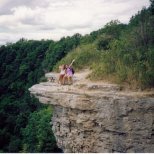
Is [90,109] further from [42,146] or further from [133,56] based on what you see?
[42,146]

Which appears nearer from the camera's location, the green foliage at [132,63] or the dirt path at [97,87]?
the dirt path at [97,87]

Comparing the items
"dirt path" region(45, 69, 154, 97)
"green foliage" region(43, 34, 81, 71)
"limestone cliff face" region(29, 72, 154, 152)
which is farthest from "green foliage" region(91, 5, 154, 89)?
"green foliage" region(43, 34, 81, 71)

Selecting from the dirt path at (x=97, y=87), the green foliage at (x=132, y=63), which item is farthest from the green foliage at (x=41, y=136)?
the dirt path at (x=97, y=87)

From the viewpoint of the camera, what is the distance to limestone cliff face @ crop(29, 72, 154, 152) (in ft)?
33.1

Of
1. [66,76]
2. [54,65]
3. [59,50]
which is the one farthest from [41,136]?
[59,50]

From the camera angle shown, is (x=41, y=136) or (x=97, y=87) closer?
(x=97, y=87)

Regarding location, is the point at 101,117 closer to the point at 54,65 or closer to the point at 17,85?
the point at 54,65

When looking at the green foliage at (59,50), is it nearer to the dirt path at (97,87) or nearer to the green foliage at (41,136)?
the green foliage at (41,136)

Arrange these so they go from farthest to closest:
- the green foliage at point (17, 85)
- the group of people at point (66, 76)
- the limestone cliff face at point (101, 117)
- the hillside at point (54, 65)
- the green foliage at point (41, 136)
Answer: the green foliage at point (17, 85), the green foliage at point (41, 136), the group of people at point (66, 76), the hillside at point (54, 65), the limestone cliff face at point (101, 117)

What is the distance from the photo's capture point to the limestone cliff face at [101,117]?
33.1 feet

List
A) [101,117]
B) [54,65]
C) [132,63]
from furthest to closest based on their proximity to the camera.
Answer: [54,65]
[132,63]
[101,117]

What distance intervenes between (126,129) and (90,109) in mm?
1084

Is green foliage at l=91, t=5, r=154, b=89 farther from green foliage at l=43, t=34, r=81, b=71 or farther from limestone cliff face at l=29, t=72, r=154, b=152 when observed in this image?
green foliage at l=43, t=34, r=81, b=71

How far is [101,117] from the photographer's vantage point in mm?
10562
